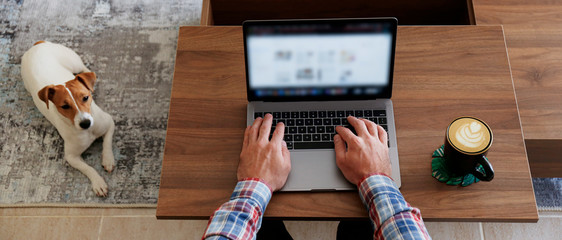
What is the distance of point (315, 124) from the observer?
3.40 ft

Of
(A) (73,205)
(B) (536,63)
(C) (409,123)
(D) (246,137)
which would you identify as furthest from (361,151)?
(A) (73,205)

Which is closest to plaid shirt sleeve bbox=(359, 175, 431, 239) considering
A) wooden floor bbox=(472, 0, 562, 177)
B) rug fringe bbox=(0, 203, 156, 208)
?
wooden floor bbox=(472, 0, 562, 177)

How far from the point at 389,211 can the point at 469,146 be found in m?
0.23

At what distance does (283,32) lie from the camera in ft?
2.99

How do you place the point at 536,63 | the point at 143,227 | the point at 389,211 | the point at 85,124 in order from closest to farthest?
the point at 389,211, the point at 536,63, the point at 85,124, the point at 143,227

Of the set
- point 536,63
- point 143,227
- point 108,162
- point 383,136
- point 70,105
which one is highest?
point 536,63

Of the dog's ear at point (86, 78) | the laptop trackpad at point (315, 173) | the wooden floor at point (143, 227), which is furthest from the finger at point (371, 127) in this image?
the dog's ear at point (86, 78)

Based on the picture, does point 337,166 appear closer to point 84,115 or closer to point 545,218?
point 84,115

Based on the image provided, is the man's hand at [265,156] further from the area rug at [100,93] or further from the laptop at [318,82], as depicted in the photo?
the area rug at [100,93]

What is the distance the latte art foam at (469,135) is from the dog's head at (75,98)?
1.23 m

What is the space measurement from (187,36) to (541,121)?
1.05 metres

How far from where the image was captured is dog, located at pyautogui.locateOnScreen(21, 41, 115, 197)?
4.83 ft

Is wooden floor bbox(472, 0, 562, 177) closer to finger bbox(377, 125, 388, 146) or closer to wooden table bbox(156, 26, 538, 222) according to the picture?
wooden table bbox(156, 26, 538, 222)

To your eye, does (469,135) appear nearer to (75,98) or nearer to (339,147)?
(339,147)
